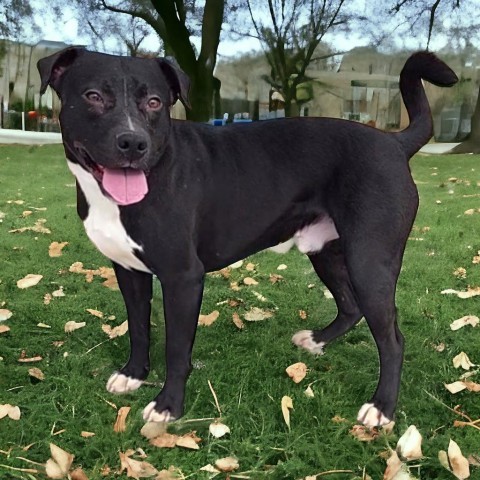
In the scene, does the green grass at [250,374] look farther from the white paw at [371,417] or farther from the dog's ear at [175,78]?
the dog's ear at [175,78]

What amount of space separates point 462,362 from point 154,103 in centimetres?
180

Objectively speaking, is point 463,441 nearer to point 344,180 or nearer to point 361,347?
point 361,347

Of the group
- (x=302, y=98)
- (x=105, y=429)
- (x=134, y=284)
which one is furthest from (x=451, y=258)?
(x=302, y=98)

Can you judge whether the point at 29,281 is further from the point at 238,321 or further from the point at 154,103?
the point at 154,103

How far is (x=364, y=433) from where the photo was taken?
217 cm

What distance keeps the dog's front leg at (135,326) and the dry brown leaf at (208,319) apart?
637mm

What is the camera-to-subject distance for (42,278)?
3910 millimetres

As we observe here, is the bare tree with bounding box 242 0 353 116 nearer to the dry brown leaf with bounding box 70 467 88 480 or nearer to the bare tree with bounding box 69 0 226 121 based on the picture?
the bare tree with bounding box 69 0 226 121

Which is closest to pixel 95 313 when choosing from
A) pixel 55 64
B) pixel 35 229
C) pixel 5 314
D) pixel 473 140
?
pixel 5 314

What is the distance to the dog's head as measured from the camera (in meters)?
1.90

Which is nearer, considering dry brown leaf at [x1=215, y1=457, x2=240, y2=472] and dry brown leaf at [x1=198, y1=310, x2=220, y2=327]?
dry brown leaf at [x1=215, y1=457, x2=240, y2=472]

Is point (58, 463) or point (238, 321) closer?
point (58, 463)

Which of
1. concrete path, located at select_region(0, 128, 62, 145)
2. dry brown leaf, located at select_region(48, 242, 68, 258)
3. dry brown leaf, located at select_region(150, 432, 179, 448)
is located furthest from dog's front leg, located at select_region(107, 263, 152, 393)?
concrete path, located at select_region(0, 128, 62, 145)

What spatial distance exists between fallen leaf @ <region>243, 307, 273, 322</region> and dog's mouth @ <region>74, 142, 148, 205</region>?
1443 millimetres
